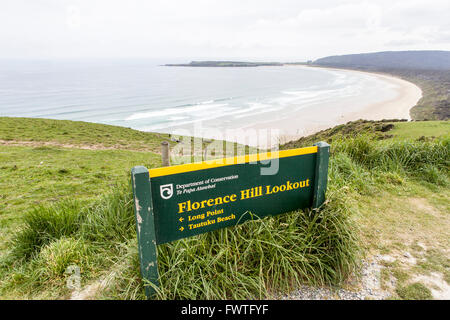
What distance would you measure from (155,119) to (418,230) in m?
39.7

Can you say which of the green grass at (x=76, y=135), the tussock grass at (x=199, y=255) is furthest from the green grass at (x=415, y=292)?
the green grass at (x=76, y=135)

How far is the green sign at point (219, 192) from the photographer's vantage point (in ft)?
7.78

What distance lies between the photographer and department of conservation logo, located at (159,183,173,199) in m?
2.39

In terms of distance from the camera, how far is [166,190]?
242 centimetres

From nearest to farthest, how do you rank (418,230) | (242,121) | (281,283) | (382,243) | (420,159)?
(281,283) < (382,243) < (418,230) < (420,159) < (242,121)

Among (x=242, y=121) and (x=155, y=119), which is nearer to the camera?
(x=242, y=121)

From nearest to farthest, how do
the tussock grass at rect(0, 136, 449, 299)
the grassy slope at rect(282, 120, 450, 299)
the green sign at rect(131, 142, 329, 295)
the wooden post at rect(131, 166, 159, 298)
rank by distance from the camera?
the wooden post at rect(131, 166, 159, 298), the green sign at rect(131, 142, 329, 295), the tussock grass at rect(0, 136, 449, 299), the grassy slope at rect(282, 120, 450, 299)

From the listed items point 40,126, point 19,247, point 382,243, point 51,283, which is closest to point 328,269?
point 382,243

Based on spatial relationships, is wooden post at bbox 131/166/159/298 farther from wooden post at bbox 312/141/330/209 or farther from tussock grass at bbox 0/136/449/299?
wooden post at bbox 312/141/330/209

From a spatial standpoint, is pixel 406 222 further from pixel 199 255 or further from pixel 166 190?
pixel 166 190

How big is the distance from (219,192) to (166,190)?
53 cm

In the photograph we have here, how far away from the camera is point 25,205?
6812 millimetres

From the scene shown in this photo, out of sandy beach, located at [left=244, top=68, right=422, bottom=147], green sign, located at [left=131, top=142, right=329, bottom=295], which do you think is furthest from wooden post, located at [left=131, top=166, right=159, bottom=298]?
sandy beach, located at [left=244, top=68, right=422, bottom=147]
